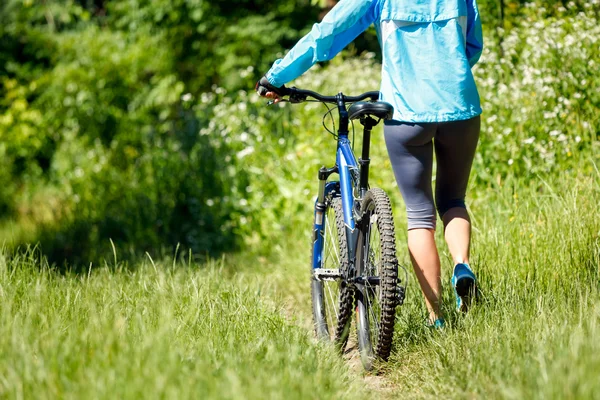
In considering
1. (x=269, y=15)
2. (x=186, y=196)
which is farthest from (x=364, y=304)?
(x=269, y=15)

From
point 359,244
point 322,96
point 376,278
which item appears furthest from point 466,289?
point 322,96

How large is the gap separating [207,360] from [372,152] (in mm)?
3561

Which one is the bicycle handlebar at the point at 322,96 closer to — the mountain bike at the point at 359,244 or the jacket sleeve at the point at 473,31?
the mountain bike at the point at 359,244

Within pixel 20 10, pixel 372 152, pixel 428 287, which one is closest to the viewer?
pixel 428 287

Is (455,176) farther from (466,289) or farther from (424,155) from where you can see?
(466,289)

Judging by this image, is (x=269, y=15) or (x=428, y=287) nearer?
(x=428, y=287)

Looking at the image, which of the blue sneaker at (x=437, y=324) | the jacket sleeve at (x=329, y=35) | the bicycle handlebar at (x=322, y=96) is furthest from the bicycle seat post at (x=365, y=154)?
the blue sneaker at (x=437, y=324)

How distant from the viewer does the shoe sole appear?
3.04 meters

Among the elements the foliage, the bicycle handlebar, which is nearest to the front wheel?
the bicycle handlebar

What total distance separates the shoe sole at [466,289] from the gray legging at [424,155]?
285mm

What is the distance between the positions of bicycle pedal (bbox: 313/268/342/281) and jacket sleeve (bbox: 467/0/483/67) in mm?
1097

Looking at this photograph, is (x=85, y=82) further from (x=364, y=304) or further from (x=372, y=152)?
(x=364, y=304)

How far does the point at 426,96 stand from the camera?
9.92ft

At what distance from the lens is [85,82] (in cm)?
1097
